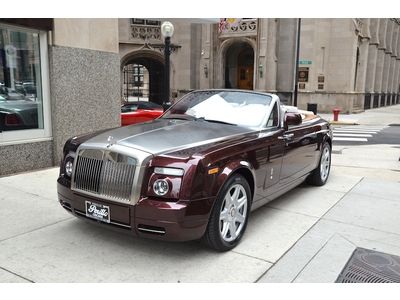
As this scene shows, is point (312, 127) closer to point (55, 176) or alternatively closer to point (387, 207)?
point (387, 207)

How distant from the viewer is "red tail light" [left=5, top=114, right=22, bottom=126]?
22.9ft

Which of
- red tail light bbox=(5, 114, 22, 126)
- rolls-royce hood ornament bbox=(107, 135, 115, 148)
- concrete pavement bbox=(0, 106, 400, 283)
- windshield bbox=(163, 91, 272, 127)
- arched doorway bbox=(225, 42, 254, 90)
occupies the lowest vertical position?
concrete pavement bbox=(0, 106, 400, 283)

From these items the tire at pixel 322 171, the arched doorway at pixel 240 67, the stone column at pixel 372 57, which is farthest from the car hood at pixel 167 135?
the stone column at pixel 372 57

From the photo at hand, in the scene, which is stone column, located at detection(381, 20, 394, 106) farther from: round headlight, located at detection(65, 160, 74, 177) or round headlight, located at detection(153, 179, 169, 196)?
round headlight, located at detection(153, 179, 169, 196)

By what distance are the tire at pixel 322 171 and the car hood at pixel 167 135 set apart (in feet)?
7.95

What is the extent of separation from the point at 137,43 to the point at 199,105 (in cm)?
2501

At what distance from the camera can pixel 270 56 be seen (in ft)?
94.5

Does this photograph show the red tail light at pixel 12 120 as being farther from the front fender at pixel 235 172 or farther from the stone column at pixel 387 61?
the stone column at pixel 387 61

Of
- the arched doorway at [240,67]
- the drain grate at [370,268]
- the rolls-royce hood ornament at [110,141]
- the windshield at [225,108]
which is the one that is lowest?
the drain grate at [370,268]

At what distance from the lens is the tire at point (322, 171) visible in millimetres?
6676

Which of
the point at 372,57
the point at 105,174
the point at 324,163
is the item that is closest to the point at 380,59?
the point at 372,57

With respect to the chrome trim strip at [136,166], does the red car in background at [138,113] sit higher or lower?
lower

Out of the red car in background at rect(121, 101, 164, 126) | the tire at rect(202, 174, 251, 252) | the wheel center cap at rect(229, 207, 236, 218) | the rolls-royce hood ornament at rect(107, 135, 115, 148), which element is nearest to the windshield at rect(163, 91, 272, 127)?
the tire at rect(202, 174, 251, 252)
